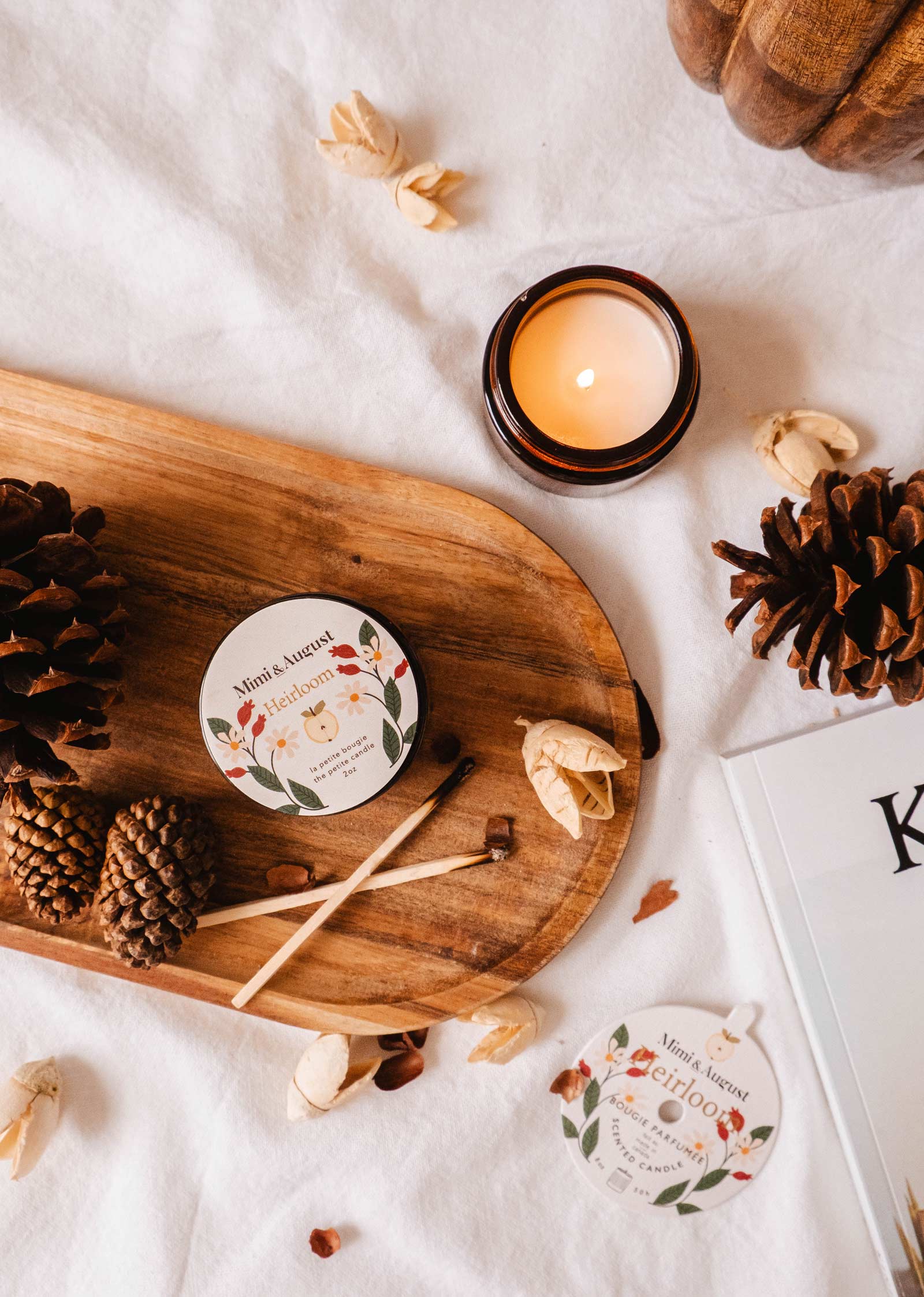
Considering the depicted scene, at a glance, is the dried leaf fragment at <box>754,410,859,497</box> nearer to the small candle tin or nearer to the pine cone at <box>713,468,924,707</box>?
the pine cone at <box>713,468,924,707</box>

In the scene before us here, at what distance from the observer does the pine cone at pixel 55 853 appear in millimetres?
535

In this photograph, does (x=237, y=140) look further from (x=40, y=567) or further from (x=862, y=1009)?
(x=862, y=1009)

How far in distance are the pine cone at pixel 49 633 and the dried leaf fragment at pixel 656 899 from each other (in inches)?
14.9

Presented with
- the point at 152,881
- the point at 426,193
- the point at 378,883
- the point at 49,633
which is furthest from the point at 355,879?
the point at 426,193

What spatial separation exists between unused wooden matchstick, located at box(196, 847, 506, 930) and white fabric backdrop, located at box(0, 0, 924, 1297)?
0.10 m

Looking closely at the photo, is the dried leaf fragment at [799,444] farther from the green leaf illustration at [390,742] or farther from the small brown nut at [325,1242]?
the small brown nut at [325,1242]

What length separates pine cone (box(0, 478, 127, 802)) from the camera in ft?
1.56

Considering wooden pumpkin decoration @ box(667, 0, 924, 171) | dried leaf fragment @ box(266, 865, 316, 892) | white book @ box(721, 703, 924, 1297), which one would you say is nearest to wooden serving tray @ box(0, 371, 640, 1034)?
dried leaf fragment @ box(266, 865, 316, 892)

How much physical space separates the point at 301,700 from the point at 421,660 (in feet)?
0.29

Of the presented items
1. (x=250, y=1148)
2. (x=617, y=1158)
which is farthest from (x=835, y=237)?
(x=250, y=1148)

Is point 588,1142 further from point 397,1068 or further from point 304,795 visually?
point 304,795

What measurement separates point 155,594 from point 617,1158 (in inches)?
20.2

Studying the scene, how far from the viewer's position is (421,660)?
1.90 feet

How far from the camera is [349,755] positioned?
54 centimetres
